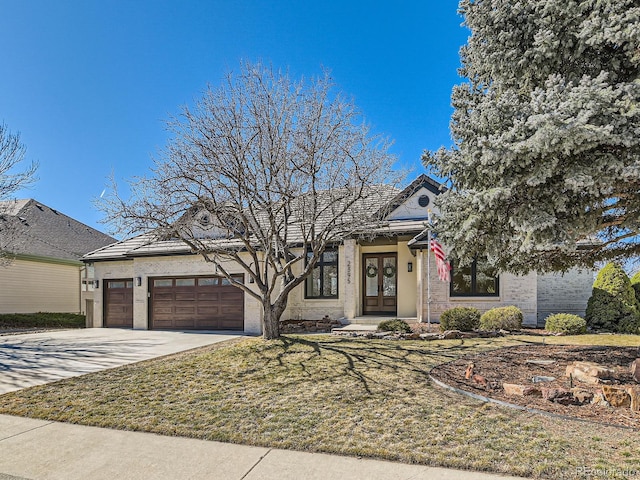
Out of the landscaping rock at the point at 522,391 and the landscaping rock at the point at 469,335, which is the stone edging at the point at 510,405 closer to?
the landscaping rock at the point at 522,391

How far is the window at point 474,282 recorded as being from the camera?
563 inches

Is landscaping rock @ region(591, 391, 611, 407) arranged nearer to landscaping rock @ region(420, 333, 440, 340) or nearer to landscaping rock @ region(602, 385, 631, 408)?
landscaping rock @ region(602, 385, 631, 408)

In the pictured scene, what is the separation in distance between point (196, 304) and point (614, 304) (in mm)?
14256

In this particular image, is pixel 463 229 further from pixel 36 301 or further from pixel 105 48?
pixel 36 301

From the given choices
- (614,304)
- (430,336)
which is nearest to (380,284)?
(430,336)

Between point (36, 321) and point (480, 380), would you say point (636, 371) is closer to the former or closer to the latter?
point (480, 380)

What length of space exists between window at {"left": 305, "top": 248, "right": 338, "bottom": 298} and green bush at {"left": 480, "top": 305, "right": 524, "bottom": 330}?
5.81 metres

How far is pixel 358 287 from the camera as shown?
631 inches

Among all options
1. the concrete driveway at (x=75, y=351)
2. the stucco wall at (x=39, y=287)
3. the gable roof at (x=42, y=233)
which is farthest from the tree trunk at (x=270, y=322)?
the stucco wall at (x=39, y=287)

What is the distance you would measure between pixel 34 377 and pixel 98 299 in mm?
11232

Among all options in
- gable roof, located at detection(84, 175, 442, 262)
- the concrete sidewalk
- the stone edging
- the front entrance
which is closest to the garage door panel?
gable roof, located at detection(84, 175, 442, 262)

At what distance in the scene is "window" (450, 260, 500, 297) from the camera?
46.9 feet

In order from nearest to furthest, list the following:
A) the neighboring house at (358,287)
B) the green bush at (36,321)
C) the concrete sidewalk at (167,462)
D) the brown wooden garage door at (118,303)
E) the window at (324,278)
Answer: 1. the concrete sidewalk at (167,462)
2. the neighboring house at (358,287)
3. the window at (324,278)
4. the brown wooden garage door at (118,303)
5. the green bush at (36,321)

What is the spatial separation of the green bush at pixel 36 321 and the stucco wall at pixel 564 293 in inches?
818
